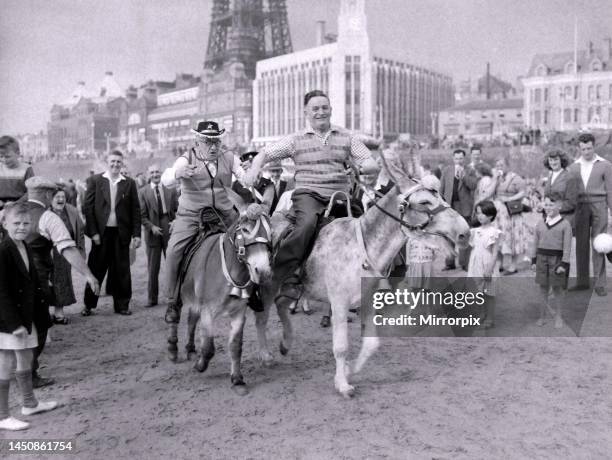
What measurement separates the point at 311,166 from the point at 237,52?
117865 mm

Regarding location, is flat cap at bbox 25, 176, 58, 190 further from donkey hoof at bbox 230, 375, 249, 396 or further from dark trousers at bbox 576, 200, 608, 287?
dark trousers at bbox 576, 200, 608, 287

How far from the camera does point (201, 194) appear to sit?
239 inches

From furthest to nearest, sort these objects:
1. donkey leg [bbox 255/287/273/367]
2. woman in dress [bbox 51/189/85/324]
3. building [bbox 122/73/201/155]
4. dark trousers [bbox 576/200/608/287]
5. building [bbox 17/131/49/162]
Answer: building [bbox 17/131/49/162] < building [bbox 122/73/201/155] < dark trousers [bbox 576/200/608/287] < woman in dress [bbox 51/189/85/324] < donkey leg [bbox 255/287/273/367]

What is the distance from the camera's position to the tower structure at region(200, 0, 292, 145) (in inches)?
3939

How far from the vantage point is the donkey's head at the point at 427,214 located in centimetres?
510

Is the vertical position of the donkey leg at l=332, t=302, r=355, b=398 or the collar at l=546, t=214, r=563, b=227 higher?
the collar at l=546, t=214, r=563, b=227

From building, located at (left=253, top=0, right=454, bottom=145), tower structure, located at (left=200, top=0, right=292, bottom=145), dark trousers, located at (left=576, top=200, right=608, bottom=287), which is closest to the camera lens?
dark trousers, located at (left=576, top=200, right=608, bottom=287)

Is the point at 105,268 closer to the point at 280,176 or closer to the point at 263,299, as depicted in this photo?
the point at 280,176

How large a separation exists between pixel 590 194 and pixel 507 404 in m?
5.56

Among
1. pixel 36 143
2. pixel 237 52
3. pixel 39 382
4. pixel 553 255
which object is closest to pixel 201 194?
pixel 39 382

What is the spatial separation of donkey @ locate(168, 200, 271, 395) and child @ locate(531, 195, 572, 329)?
4.44 meters

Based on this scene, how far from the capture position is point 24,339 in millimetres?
4707

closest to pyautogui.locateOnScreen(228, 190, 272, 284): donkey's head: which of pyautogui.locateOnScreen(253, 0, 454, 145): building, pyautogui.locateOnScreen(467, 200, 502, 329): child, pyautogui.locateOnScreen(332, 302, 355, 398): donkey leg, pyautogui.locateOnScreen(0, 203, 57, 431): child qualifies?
pyautogui.locateOnScreen(332, 302, 355, 398): donkey leg

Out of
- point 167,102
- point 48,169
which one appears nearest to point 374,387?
point 48,169
